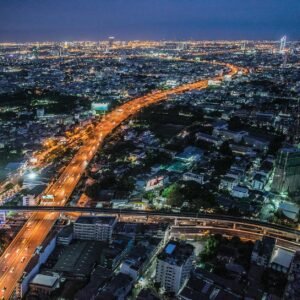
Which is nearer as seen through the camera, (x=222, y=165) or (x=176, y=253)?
(x=176, y=253)

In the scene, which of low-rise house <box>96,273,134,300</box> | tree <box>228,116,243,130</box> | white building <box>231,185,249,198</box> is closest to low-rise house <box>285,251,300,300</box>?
low-rise house <box>96,273,134,300</box>

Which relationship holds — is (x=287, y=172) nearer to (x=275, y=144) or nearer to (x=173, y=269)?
(x=275, y=144)

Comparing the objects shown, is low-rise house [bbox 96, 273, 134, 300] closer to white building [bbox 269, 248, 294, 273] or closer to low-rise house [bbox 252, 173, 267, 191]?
white building [bbox 269, 248, 294, 273]

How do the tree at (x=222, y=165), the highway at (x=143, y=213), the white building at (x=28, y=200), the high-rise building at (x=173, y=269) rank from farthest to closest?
the tree at (x=222, y=165) → the white building at (x=28, y=200) → the highway at (x=143, y=213) → the high-rise building at (x=173, y=269)

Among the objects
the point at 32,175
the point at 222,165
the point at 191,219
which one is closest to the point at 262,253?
the point at 191,219

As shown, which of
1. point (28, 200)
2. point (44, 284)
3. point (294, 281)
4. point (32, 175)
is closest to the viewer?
point (44, 284)

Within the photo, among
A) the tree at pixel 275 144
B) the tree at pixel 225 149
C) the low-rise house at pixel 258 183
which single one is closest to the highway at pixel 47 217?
the tree at pixel 225 149

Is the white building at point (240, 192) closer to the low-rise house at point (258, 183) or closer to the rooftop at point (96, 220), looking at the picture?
the low-rise house at point (258, 183)
